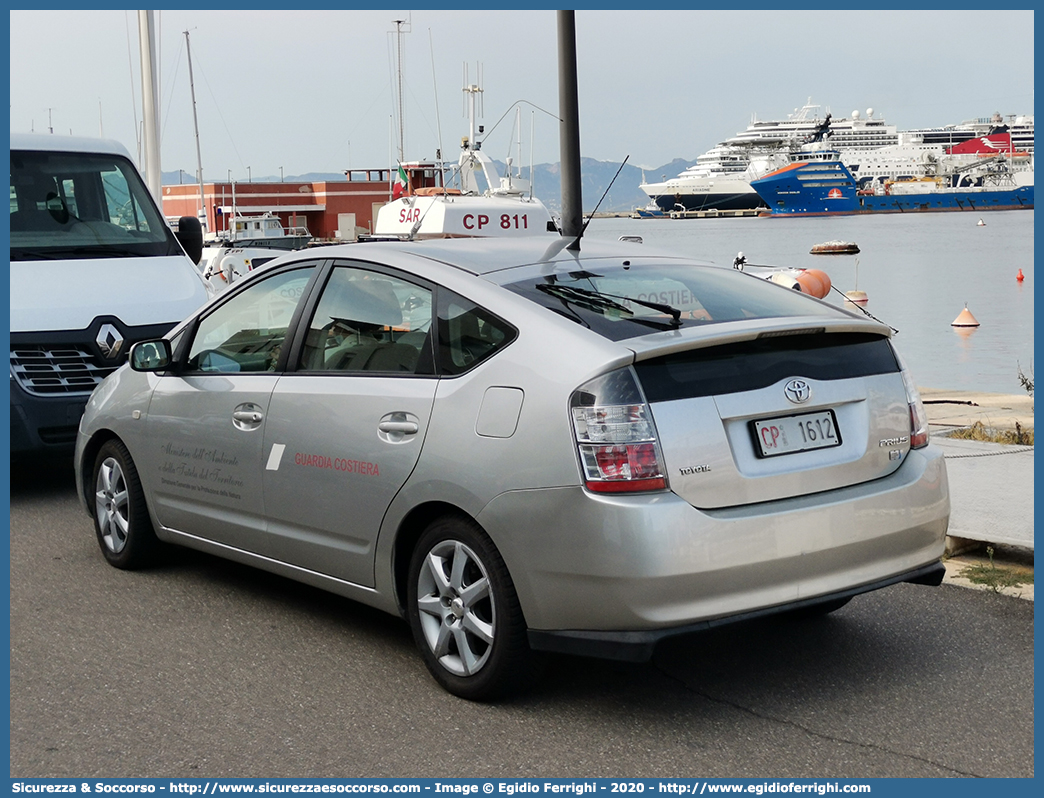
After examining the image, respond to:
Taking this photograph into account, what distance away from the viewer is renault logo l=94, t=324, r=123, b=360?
8.91 metres

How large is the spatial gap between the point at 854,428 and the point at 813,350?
310 millimetres

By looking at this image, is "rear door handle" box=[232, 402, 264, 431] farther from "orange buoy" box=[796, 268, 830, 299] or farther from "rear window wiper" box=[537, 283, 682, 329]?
"orange buoy" box=[796, 268, 830, 299]

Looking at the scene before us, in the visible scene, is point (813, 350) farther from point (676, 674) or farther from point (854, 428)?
point (676, 674)

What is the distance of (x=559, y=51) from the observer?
1152 centimetres

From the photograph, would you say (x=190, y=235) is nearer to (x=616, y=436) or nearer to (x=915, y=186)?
(x=616, y=436)

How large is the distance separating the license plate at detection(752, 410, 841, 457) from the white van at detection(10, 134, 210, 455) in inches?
228

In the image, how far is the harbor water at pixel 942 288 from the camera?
22.4 metres

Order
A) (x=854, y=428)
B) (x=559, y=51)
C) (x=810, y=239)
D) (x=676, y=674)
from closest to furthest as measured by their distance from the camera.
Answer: (x=854, y=428), (x=676, y=674), (x=559, y=51), (x=810, y=239)

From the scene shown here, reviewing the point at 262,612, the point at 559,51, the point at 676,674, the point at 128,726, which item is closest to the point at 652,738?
the point at 676,674

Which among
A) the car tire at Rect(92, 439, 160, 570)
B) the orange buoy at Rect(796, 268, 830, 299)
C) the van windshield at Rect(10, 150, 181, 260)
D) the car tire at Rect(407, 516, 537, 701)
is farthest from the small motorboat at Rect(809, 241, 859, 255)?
the car tire at Rect(407, 516, 537, 701)

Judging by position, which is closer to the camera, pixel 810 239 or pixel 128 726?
pixel 128 726

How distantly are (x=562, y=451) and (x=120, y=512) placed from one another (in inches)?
128

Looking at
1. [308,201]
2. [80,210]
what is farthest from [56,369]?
[308,201]

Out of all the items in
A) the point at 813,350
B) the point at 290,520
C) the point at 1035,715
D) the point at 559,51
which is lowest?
the point at 1035,715
